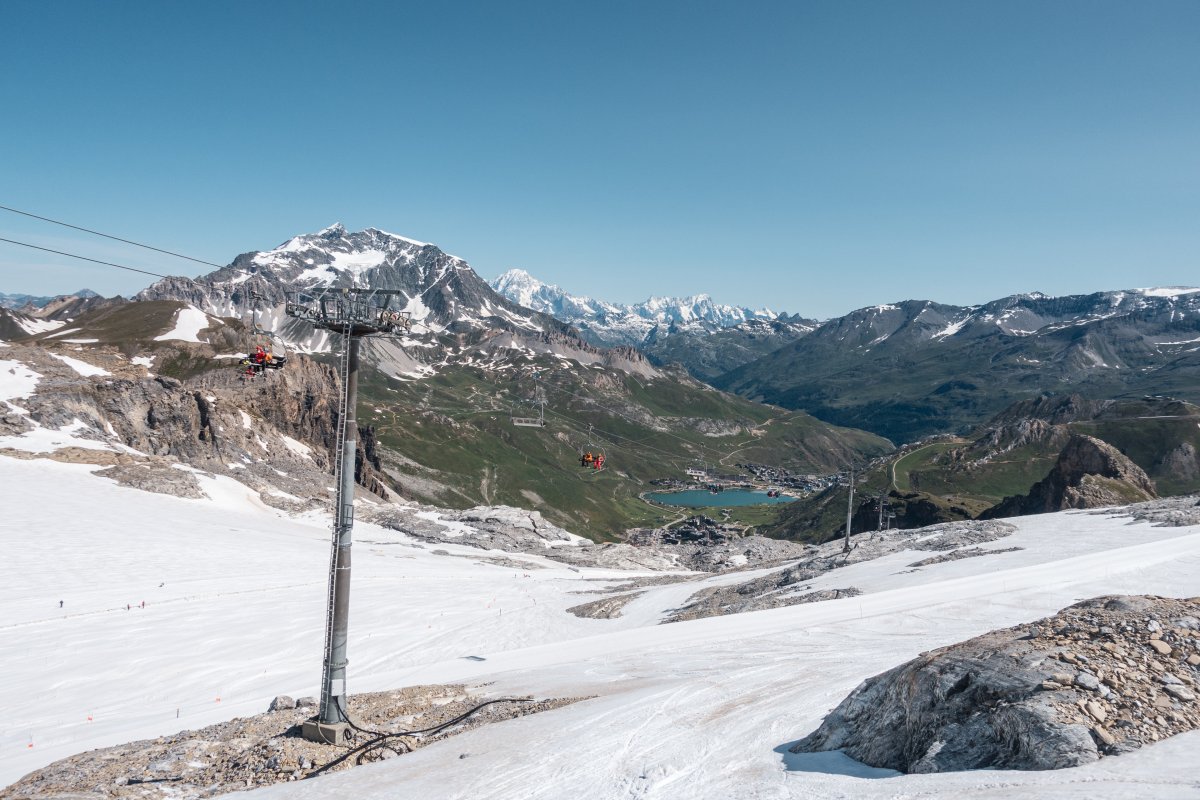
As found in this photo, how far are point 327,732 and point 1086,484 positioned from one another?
147 metres

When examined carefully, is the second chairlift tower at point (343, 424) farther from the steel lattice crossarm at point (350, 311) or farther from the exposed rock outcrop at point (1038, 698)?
the exposed rock outcrop at point (1038, 698)

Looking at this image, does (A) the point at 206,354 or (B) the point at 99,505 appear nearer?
(B) the point at 99,505

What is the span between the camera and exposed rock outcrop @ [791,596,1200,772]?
14.2 m

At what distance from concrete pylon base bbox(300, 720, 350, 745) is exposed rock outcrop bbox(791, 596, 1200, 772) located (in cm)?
1578

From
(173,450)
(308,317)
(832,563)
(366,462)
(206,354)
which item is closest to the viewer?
(308,317)

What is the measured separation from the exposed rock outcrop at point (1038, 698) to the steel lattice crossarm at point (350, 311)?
20451 millimetres

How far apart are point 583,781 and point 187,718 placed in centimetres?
2569

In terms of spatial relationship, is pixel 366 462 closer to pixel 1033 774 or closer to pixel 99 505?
pixel 99 505

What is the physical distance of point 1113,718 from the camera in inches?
567

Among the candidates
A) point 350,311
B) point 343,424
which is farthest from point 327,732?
point 350,311

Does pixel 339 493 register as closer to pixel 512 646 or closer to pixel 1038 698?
Answer: pixel 1038 698

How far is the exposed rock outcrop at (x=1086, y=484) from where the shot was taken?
12738 centimetres

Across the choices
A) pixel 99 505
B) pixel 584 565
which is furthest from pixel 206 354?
pixel 584 565

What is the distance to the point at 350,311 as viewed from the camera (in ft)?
88.1
